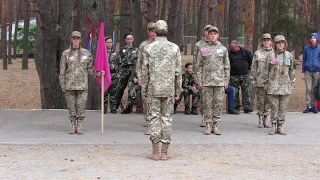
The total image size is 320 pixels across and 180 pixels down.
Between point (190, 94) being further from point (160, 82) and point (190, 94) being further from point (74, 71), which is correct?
point (160, 82)

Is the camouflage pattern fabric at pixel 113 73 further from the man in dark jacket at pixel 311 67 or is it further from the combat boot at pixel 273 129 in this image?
the man in dark jacket at pixel 311 67

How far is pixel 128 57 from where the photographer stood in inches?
500

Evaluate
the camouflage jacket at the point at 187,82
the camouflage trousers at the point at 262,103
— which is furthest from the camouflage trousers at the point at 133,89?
the camouflage trousers at the point at 262,103

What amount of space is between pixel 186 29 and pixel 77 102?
60960 millimetres

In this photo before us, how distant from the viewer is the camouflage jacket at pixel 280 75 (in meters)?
10.7

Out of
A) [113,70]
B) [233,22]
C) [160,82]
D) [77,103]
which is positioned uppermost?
[233,22]

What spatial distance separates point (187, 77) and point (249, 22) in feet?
31.1

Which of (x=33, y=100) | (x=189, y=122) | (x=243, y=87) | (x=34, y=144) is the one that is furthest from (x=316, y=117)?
(x=33, y=100)

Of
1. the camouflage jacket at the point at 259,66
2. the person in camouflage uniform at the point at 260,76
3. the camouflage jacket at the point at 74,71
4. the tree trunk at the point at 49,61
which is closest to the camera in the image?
the camouflage jacket at the point at 74,71

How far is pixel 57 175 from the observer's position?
24.7 feet

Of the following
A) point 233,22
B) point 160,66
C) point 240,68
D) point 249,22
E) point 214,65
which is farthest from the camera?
point 249,22

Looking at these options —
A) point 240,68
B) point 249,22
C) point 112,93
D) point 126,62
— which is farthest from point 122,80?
point 249,22

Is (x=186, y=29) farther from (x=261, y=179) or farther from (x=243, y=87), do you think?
(x=261, y=179)

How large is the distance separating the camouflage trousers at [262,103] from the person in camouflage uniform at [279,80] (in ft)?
1.41
